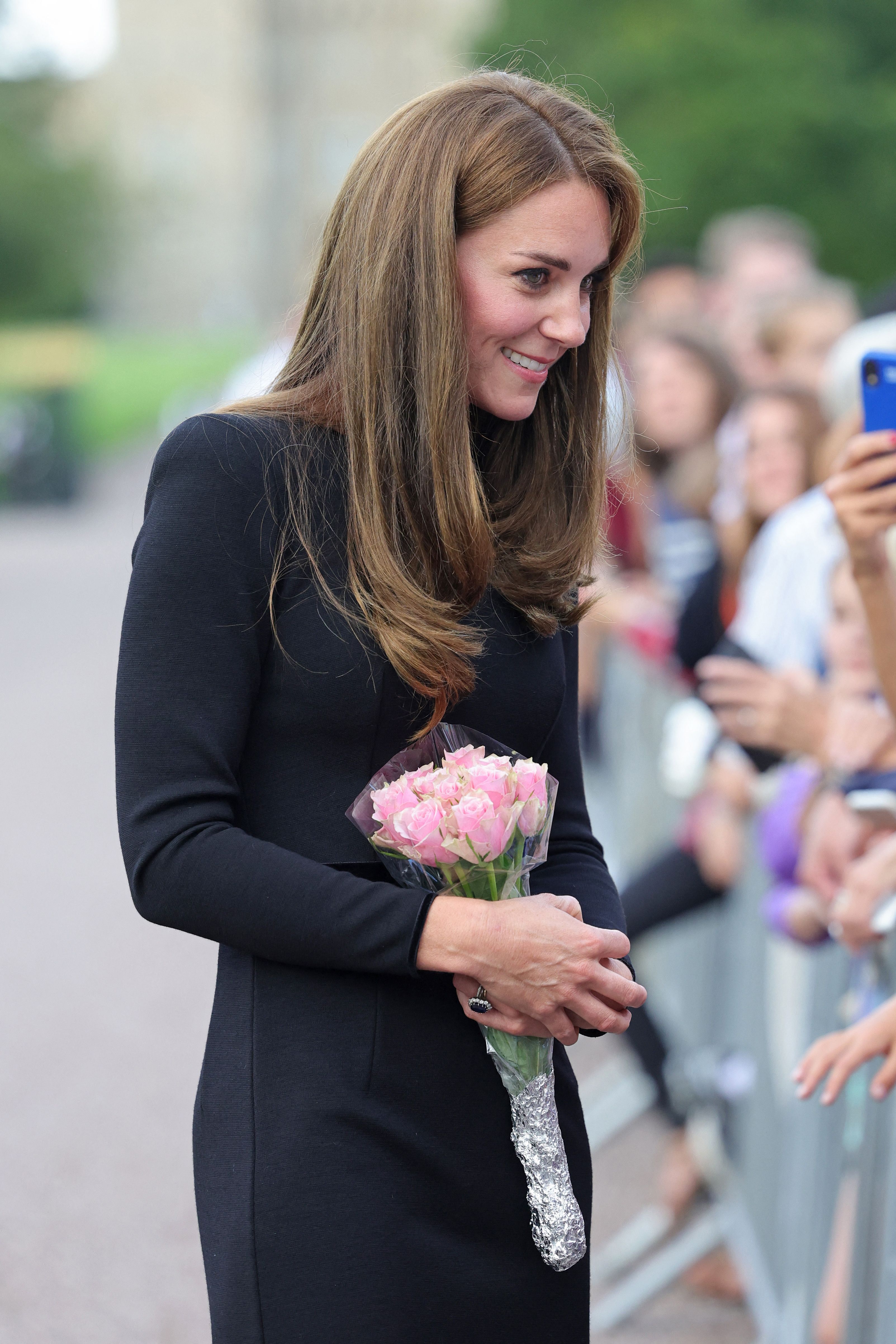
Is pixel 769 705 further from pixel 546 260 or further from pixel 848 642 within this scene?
pixel 546 260

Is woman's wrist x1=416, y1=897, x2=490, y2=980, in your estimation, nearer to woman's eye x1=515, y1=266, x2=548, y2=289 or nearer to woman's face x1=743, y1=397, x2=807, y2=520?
woman's eye x1=515, y1=266, x2=548, y2=289

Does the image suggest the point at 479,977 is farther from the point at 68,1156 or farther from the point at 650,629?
the point at 650,629

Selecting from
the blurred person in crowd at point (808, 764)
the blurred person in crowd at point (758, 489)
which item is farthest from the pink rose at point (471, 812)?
the blurred person in crowd at point (758, 489)

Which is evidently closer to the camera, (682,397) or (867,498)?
(867,498)

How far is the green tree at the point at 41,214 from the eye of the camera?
5181 centimetres

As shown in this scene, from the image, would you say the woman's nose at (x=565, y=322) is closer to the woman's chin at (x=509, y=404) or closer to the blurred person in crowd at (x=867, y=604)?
the woman's chin at (x=509, y=404)

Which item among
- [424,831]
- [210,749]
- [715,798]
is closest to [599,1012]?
[424,831]

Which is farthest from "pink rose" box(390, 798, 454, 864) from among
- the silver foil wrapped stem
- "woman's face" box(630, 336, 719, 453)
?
"woman's face" box(630, 336, 719, 453)

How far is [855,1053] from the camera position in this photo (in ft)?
7.13

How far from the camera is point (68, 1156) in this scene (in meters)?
4.70

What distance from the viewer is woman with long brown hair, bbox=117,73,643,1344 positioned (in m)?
1.81

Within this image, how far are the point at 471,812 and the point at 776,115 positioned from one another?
23.1m

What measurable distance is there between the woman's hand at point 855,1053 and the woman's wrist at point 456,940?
635 mm

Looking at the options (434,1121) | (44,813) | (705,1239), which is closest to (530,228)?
(434,1121)
